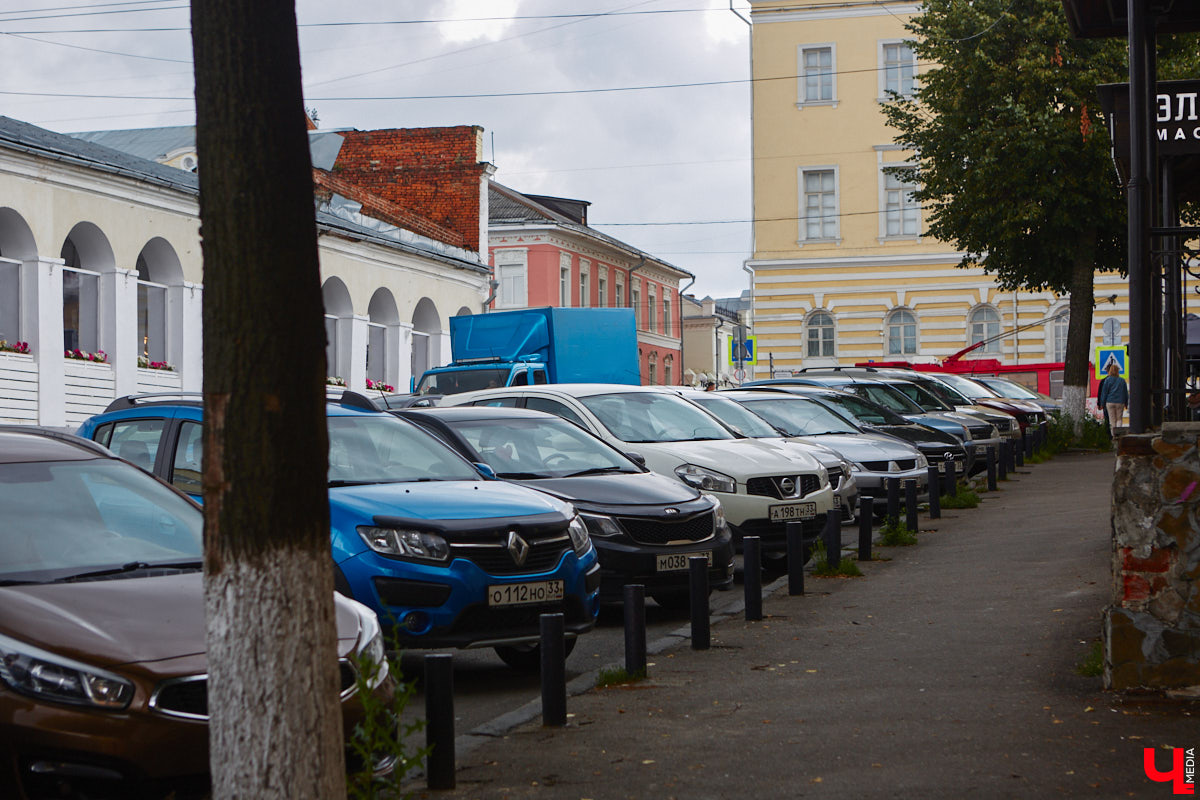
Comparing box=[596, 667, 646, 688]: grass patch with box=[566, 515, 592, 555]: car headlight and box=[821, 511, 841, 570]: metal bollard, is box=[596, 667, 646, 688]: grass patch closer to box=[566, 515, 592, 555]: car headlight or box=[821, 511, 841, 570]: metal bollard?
box=[566, 515, 592, 555]: car headlight

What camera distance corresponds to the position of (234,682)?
4.01 meters

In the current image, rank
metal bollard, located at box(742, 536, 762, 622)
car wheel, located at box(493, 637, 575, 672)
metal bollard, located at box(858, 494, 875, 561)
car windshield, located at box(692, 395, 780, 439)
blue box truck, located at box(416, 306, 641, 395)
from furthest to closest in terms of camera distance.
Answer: blue box truck, located at box(416, 306, 641, 395)
car windshield, located at box(692, 395, 780, 439)
metal bollard, located at box(858, 494, 875, 561)
metal bollard, located at box(742, 536, 762, 622)
car wheel, located at box(493, 637, 575, 672)

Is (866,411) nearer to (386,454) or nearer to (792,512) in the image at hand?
(792,512)

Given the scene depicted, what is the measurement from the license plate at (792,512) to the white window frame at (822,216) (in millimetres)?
37246

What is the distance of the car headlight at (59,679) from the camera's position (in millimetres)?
4785

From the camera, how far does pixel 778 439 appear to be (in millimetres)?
15055

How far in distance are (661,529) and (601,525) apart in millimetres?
432

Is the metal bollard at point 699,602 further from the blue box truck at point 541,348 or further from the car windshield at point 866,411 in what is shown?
the blue box truck at point 541,348

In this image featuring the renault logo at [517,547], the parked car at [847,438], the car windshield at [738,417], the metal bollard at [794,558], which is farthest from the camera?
the parked car at [847,438]

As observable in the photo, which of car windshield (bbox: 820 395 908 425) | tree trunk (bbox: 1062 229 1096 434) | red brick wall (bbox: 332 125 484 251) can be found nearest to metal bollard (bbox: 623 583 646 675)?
car windshield (bbox: 820 395 908 425)

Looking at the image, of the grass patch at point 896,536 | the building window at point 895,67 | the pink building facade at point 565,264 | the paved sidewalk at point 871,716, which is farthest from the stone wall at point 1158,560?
the pink building facade at point 565,264

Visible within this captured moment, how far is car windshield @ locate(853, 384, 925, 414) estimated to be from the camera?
22.3 m

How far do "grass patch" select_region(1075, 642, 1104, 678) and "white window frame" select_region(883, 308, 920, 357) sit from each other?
138 feet

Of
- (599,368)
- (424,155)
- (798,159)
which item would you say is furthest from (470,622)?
(798,159)
